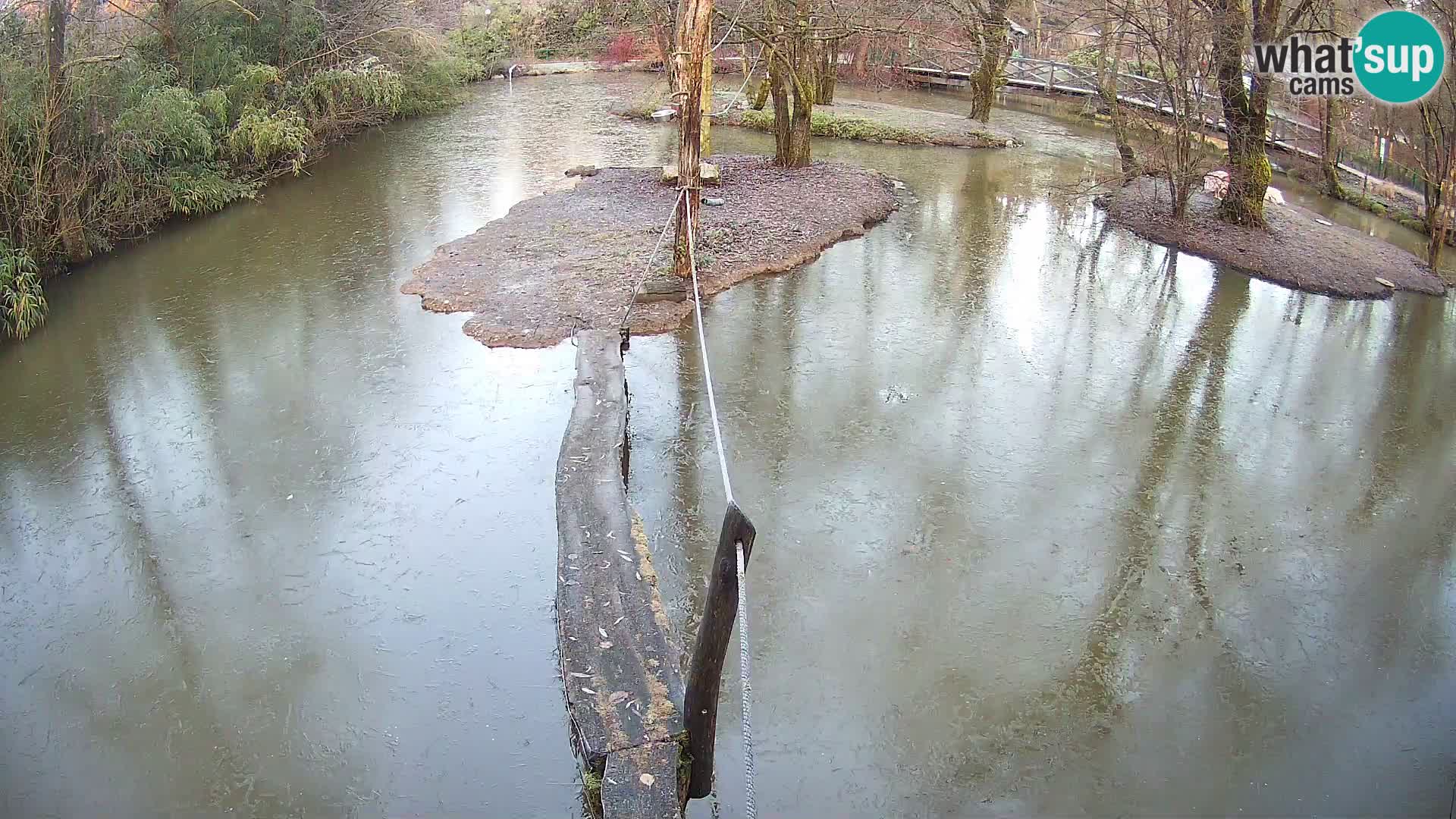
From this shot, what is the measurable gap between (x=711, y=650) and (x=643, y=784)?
0.49 m

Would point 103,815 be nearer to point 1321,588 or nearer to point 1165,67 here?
point 1321,588

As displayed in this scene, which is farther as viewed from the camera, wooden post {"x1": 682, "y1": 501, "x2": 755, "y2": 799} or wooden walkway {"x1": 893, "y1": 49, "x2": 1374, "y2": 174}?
wooden walkway {"x1": 893, "y1": 49, "x2": 1374, "y2": 174}

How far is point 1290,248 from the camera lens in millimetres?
10195

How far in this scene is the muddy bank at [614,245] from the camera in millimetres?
8242

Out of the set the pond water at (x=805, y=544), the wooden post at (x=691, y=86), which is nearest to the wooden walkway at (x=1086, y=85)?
the pond water at (x=805, y=544)

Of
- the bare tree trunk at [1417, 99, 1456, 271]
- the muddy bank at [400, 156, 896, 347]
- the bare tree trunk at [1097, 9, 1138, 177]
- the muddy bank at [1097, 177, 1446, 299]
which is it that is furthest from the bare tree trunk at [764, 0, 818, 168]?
the bare tree trunk at [1417, 99, 1456, 271]

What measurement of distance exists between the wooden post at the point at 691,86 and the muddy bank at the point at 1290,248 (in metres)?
5.49

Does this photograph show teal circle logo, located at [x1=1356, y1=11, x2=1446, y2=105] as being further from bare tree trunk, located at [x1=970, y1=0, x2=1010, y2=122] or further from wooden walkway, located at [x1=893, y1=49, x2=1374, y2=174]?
bare tree trunk, located at [x1=970, y1=0, x2=1010, y2=122]

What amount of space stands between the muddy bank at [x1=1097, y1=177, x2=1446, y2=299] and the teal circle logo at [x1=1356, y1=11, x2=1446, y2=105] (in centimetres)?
149

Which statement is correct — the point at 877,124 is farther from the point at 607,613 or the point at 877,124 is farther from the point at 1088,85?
the point at 607,613

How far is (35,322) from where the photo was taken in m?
8.32

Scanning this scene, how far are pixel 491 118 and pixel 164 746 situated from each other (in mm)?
15392

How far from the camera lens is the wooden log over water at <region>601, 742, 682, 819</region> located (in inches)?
123

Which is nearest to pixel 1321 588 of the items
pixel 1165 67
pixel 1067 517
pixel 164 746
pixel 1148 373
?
pixel 1067 517
